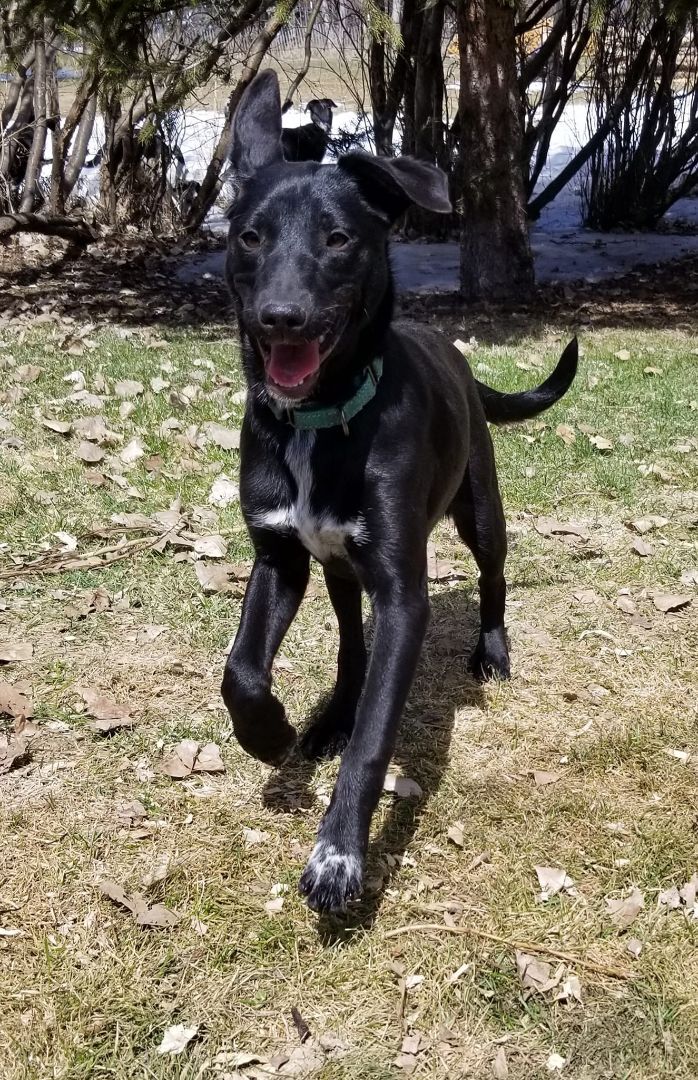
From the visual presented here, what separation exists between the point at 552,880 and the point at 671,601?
5.93 feet

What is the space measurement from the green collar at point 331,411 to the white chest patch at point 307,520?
33 millimetres

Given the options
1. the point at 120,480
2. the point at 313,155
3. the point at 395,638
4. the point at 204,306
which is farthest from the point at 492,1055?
the point at 204,306

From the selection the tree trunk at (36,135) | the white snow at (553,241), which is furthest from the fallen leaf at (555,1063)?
the tree trunk at (36,135)

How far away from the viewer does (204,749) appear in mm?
3449

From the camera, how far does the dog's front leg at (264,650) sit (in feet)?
9.43

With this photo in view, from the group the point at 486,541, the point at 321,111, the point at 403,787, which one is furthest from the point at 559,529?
the point at 321,111

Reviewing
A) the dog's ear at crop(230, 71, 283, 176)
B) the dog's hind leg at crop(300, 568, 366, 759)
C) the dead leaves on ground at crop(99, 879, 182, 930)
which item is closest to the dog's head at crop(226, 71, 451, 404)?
the dog's ear at crop(230, 71, 283, 176)

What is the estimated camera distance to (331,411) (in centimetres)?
292

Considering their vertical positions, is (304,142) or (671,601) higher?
(304,142)

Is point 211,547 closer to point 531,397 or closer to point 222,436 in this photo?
point 222,436

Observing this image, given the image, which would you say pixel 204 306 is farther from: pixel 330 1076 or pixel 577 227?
pixel 330 1076

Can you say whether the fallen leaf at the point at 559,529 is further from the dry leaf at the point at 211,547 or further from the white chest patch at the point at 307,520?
the white chest patch at the point at 307,520

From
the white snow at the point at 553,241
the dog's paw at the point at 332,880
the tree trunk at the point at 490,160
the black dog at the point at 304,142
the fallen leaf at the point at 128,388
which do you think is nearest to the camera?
the dog's paw at the point at 332,880

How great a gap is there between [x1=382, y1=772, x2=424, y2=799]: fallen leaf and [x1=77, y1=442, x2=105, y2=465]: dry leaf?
296 cm
